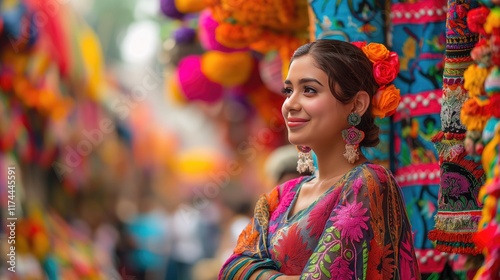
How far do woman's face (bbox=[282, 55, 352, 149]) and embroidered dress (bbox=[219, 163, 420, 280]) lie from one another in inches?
4.4

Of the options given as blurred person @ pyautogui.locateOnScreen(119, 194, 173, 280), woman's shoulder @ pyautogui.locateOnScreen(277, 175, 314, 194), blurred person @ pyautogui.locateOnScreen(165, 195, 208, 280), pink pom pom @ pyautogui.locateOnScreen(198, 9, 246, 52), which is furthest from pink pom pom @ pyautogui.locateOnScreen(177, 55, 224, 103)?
woman's shoulder @ pyautogui.locateOnScreen(277, 175, 314, 194)

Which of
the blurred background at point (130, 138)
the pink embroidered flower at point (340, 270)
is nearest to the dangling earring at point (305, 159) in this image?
the pink embroidered flower at point (340, 270)

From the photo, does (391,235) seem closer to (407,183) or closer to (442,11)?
(407,183)

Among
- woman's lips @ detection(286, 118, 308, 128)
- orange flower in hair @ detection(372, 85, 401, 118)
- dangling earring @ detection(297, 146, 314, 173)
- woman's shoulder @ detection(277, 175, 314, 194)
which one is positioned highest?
orange flower in hair @ detection(372, 85, 401, 118)

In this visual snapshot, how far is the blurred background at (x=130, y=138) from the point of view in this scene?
3.96 meters

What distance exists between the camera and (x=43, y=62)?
178 inches

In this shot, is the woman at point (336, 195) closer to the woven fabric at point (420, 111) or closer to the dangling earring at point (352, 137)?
the dangling earring at point (352, 137)

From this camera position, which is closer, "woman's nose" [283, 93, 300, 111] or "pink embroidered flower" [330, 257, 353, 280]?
"pink embroidered flower" [330, 257, 353, 280]

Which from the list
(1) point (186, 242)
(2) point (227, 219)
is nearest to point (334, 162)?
(2) point (227, 219)

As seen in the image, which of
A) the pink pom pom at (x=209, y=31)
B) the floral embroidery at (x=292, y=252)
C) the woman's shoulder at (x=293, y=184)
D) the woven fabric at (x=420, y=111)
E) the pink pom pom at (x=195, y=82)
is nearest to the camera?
the floral embroidery at (x=292, y=252)

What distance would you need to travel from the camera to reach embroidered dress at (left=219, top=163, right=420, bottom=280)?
6.44 ft

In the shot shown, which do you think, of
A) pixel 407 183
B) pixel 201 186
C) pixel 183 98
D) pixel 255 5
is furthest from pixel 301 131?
pixel 201 186

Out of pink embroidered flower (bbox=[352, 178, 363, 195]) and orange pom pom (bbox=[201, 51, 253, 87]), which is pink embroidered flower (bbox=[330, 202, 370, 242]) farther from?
orange pom pom (bbox=[201, 51, 253, 87])

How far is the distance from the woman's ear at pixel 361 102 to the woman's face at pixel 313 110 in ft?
0.06
